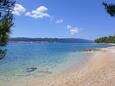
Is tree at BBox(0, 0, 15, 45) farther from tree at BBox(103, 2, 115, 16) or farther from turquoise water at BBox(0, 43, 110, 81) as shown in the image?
turquoise water at BBox(0, 43, 110, 81)

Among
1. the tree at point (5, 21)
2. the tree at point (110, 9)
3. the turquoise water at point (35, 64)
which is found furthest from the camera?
the turquoise water at point (35, 64)

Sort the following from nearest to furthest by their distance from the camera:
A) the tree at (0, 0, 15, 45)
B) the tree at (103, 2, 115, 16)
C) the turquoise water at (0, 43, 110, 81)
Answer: the tree at (0, 0, 15, 45) < the tree at (103, 2, 115, 16) < the turquoise water at (0, 43, 110, 81)

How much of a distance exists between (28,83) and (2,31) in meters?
10.6

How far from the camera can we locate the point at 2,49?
720 cm

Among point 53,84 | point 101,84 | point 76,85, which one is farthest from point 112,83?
point 53,84

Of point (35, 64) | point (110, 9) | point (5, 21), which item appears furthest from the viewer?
point (35, 64)

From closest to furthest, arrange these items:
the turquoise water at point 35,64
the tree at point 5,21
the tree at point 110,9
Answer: the tree at point 5,21 < the tree at point 110,9 < the turquoise water at point 35,64

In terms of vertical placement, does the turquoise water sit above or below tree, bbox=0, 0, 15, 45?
below

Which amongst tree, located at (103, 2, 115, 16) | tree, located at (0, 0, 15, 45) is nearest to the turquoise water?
tree, located at (103, 2, 115, 16)

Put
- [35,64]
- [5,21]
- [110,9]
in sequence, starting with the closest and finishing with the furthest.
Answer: [5,21] → [110,9] → [35,64]

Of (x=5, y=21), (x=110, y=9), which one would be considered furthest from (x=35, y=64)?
(x=5, y=21)

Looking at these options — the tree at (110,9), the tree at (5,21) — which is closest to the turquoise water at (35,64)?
the tree at (110,9)

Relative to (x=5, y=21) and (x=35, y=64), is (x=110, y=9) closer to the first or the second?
(x=5, y=21)

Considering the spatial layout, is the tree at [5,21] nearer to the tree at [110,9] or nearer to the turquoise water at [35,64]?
the tree at [110,9]
